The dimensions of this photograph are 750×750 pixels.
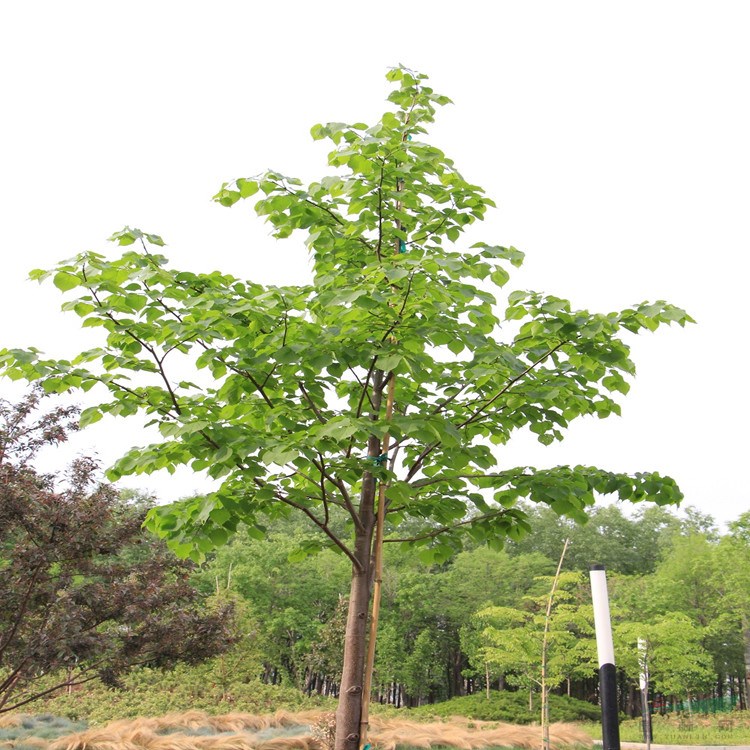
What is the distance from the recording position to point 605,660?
307 cm

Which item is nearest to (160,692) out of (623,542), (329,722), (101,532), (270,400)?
(329,722)

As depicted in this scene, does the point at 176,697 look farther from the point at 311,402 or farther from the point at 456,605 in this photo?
→ the point at 311,402

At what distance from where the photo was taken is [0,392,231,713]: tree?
7461mm

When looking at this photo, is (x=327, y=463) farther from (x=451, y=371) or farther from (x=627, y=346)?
(x=627, y=346)

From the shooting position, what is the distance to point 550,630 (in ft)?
53.0

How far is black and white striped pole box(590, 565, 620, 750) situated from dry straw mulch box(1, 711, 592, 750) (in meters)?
5.48

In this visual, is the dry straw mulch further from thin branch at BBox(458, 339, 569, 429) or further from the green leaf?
the green leaf

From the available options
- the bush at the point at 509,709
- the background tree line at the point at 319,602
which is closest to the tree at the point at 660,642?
the background tree line at the point at 319,602

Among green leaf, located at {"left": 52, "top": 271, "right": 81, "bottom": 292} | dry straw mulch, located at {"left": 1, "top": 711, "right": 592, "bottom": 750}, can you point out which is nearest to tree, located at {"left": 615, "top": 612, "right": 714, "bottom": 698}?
dry straw mulch, located at {"left": 1, "top": 711, "right": 592, "bottom": 750}

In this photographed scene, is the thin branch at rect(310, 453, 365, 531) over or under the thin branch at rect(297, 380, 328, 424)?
under

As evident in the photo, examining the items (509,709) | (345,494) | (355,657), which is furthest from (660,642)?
(345,494)

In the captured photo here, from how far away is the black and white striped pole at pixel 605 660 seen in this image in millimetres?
2979

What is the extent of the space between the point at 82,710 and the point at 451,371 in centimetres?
1298

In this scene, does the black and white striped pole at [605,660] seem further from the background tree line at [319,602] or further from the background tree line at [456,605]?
the background tree line at [456,605]
